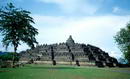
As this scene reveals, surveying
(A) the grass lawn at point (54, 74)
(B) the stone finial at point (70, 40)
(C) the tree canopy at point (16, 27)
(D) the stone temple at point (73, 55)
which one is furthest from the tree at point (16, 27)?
(B) the stone finial at point (70, 40)

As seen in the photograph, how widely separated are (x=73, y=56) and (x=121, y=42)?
1831cm

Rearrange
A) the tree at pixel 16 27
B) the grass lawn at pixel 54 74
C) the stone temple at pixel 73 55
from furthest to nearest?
the stone temple at pixel 73 55, the tree at pixel 16 27, the grass lawn at pixel 54 74

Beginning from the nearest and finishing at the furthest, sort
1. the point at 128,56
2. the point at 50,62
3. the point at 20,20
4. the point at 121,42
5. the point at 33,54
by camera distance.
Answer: the point at 20,20, the point at 128,56, the point at 121,42, the point at 50,62, the point at 33,54

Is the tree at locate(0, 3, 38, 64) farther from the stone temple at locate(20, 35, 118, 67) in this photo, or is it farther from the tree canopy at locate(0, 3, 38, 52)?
the stone temple at locate(20, 35, 118, 67)

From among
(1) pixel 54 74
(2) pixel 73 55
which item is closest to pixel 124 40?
(2) pixel 73 55

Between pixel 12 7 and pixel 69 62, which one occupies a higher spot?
pixel 12 7

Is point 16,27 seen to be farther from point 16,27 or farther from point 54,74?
point 54,74

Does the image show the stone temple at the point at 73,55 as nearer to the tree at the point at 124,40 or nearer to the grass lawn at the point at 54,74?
the tree at the point at 124,40

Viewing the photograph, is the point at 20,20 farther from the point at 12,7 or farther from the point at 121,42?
the point at 121,42

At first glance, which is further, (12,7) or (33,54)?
(33,54)

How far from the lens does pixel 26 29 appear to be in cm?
3794

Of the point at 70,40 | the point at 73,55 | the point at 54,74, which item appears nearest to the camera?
the point at 54,74

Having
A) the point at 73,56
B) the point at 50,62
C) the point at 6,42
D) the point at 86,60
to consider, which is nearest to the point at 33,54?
the point at 50,62

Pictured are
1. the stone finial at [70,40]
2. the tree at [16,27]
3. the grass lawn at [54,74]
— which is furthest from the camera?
the stone finial at [70,40]
